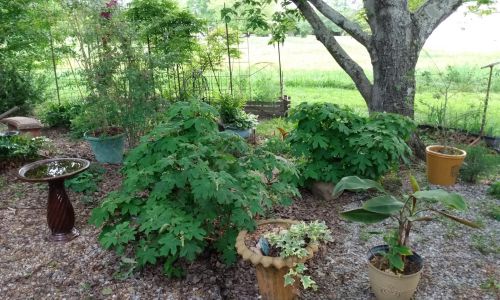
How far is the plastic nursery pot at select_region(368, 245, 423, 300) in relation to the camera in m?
2.56

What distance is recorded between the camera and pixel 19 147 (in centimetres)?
492

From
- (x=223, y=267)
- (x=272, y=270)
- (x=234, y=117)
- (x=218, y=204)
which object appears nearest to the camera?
(x=272, y=270)

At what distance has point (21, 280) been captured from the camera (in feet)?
9.82

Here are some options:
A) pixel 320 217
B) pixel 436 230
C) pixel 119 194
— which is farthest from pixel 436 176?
pixel 119 194

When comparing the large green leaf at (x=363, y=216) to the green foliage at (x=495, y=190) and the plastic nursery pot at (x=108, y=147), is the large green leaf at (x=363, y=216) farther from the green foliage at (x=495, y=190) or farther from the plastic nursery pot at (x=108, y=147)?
the plastic nursery pot at (x=108, y=147)

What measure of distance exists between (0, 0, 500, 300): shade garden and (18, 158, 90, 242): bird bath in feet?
0.05

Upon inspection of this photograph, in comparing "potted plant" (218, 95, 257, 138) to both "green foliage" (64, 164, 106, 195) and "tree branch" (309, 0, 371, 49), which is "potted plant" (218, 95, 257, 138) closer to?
"tree branch" (309, 0, 371, 49)

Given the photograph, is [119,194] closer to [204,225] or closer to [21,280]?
[204,225]

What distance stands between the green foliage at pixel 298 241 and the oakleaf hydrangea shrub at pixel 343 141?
1458 mm

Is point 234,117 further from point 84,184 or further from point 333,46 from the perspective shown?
point 84,184

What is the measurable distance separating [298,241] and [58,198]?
2.18 metres

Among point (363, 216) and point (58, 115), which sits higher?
point (58, 115)

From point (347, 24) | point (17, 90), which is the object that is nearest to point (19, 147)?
point (17, 90)

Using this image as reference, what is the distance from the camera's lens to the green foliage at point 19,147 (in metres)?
4.86
